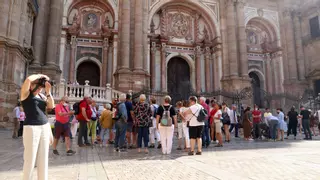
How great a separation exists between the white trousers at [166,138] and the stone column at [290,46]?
70.1 ft

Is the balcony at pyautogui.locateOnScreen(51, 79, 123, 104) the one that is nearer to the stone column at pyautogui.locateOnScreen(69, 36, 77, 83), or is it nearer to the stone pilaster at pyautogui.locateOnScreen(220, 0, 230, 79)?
the stone column at pyautogui.locateOnScreen(69, 36, 77, 83)

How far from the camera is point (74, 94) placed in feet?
45.7

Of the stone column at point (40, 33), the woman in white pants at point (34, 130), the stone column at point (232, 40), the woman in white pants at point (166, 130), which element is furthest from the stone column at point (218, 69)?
the woman in white pants at point (34, 130)

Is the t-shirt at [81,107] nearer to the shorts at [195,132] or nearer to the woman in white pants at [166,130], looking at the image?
the woman in white pants at [166,130]

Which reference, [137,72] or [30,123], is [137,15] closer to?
[137,72]

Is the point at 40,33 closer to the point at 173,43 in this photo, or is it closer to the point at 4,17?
the point at 4,17

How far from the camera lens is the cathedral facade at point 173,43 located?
17250 millimetres

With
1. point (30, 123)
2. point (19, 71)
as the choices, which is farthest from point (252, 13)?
point (30, 123)

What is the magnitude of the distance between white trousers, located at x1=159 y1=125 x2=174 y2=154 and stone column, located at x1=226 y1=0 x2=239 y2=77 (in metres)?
15.8

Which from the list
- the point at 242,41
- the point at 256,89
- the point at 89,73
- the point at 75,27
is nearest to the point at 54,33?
the point at 75,27

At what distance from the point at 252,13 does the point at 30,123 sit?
82.9ft

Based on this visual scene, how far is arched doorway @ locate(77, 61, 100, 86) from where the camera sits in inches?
786

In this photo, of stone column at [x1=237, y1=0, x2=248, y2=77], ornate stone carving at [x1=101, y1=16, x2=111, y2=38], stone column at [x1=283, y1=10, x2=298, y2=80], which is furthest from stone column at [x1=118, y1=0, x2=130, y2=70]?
stone column at [x1=283, y1=10, x2=298, y2=80]

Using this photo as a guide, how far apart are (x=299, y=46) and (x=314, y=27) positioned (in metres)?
2.31
